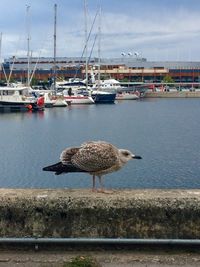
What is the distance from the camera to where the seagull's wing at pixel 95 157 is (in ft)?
27.5

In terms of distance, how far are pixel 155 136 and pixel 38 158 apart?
20310 mm

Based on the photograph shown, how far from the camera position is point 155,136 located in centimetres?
5494

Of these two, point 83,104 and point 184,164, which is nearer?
point 184,164

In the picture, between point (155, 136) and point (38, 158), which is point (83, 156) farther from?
point (155, 136)

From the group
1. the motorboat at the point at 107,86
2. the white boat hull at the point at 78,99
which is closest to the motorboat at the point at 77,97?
the white boat hull at the point at 78,99

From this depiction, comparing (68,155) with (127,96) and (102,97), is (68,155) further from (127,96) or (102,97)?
(127,96)

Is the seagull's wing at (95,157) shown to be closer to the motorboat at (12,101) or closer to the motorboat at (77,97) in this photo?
the motorboat at (12,101)

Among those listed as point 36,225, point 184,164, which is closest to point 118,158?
point 36,225

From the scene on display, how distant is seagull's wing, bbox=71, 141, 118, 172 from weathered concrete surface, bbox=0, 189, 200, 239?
0.64 metres

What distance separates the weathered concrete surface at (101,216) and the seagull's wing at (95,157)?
0.64 m

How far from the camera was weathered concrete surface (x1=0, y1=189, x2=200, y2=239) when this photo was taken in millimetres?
7832

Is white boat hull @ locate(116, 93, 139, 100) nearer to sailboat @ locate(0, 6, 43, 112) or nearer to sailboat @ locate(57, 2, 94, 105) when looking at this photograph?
sailboat @ locate(57, 2, 94, 105)

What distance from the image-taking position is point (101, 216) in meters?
7.87

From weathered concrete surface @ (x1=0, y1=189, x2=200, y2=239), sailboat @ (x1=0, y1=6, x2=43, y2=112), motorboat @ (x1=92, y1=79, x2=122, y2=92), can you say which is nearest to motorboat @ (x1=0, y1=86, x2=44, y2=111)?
sailboat @ (x1=0, y1=6, x2=43, y2=112)
